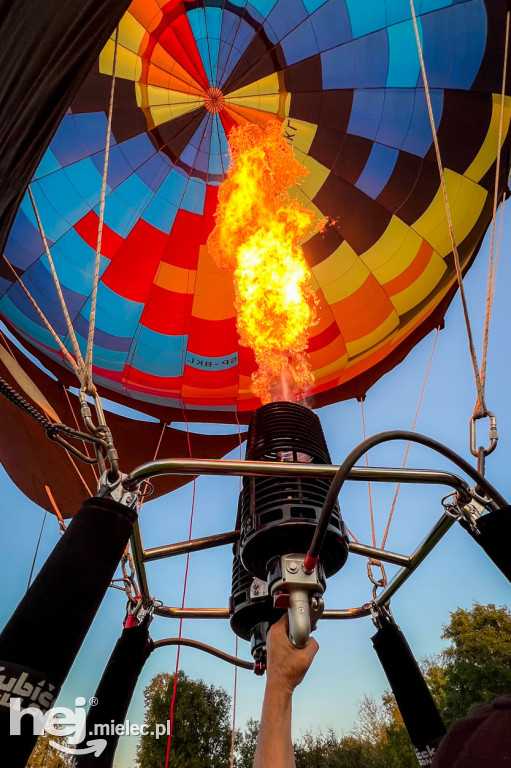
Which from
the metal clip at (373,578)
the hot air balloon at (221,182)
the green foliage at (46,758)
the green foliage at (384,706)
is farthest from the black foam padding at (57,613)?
the green foliage at (46,758)

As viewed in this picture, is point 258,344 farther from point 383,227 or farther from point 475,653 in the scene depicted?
point 475,653

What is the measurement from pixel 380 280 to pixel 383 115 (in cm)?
139

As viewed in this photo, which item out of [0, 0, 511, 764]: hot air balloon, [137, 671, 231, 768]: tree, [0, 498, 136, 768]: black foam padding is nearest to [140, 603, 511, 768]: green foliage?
[137, 671, 231, 768]: tree

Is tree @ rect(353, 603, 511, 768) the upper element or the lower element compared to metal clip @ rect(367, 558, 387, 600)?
upper

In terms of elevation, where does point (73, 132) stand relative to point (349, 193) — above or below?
above

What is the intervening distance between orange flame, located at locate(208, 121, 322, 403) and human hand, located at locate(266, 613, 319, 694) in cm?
297

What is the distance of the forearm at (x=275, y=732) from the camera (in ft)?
3.70

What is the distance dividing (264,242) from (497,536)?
3615mm

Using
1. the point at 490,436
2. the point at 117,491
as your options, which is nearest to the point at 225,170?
the point at 490,436

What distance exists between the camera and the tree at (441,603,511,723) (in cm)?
1499

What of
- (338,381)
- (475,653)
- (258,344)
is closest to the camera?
(258,344)

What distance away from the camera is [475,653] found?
53.2 feet

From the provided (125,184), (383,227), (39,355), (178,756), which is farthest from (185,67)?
(178,756)

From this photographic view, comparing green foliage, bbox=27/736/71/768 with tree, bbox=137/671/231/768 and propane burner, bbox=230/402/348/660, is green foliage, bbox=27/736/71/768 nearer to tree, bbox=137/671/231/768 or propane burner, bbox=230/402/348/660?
tree, bbox=137/671/231/768
